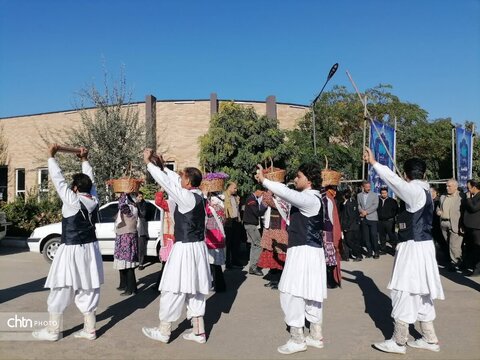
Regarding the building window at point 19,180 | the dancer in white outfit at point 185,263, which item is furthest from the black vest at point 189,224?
the building window at point 19,180

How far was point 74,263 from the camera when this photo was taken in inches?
193

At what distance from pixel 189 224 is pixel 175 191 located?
0.42 meters

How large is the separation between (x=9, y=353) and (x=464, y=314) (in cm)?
561

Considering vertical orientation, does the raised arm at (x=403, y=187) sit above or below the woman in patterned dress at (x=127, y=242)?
above

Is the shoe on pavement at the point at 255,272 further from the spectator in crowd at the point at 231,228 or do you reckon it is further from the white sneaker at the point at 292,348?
the white sneaker at the point at 292,348

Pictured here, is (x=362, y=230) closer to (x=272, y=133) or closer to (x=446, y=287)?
(x=446, y=287)

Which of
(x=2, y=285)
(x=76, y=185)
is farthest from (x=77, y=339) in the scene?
(x=2, y=285)

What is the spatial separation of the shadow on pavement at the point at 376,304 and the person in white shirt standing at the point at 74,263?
11.1 feet

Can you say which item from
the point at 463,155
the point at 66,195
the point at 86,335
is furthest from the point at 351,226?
the point at 66,195

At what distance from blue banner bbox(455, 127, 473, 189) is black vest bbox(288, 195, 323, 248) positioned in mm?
11193

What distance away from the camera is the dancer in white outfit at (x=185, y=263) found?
4.75 meters

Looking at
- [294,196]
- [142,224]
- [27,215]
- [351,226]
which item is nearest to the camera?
[294,196]

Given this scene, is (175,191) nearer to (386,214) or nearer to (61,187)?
(61,187)

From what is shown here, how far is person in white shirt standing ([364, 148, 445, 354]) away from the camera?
14.9ft
